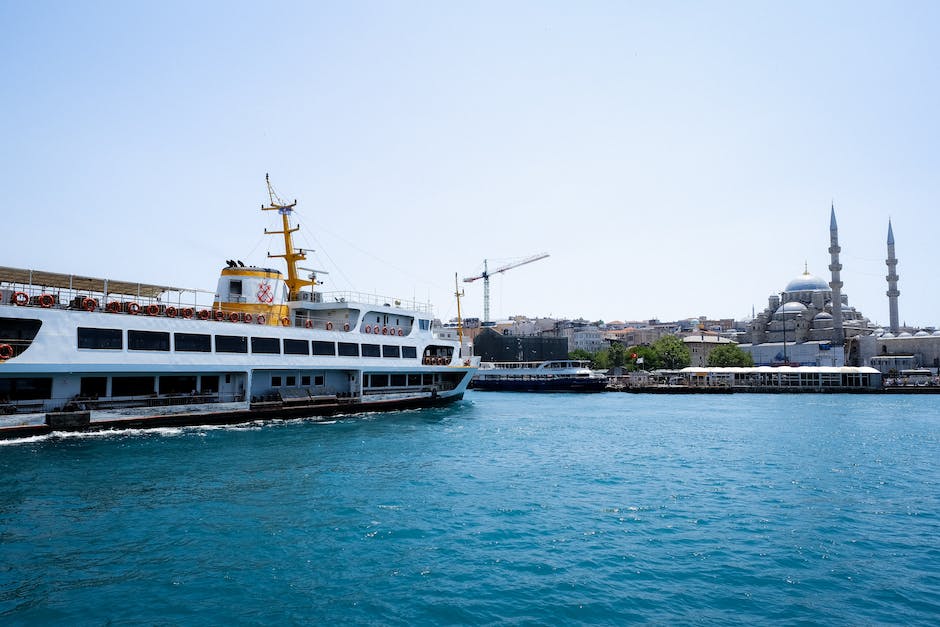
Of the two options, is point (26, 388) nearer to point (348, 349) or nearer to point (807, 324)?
point (348, 349)

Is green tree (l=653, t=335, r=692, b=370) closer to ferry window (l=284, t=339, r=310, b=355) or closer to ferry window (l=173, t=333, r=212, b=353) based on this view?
ferry window (l=284, t=339, r=310, b=355)

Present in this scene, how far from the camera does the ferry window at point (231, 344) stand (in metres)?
30.8

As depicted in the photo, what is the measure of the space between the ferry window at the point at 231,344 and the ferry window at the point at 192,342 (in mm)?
521

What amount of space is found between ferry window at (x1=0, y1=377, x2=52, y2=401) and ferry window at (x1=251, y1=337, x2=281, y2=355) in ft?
31.6

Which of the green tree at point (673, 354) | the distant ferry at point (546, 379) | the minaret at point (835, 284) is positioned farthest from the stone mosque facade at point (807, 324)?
the distant ferry at point (546, 379)

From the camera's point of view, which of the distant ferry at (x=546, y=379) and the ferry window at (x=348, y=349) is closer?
the ferry window at (x=348, y=349)

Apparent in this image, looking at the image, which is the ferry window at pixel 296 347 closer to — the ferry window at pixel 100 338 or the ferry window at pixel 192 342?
A: the ferry window at pixel 192 342

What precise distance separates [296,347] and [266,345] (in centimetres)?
215

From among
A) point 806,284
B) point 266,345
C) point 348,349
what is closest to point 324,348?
point 348,349

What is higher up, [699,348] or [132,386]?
[132,386]

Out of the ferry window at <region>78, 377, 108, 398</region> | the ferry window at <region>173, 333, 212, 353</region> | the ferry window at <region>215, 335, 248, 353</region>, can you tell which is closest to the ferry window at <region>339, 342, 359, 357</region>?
the ferry window at <region>215, 335, 248, 353</region>

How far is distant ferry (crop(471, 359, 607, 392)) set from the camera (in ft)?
269

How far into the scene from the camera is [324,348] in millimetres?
36812

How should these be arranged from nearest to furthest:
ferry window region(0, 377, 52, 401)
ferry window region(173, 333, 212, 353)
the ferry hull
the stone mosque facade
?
ferry window region(0, 377, 52, 401) < the ferry hull < ferry window region(173, 333, 212, 353) < the stone mosque facade
